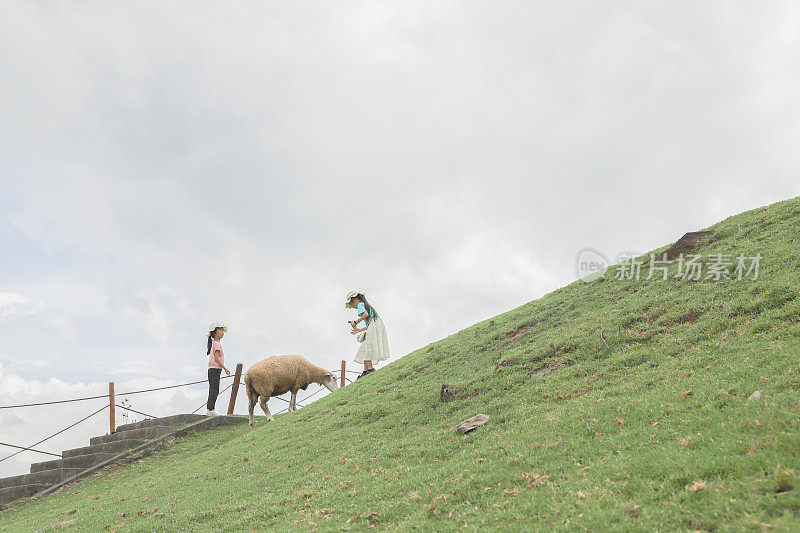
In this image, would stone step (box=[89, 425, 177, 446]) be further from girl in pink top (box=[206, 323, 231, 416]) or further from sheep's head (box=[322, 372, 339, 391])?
sheep's head (box=[322, 372, 339, 391])

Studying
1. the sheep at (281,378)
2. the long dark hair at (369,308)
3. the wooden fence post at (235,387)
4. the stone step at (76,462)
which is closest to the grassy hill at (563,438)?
the stone step at (76,462)

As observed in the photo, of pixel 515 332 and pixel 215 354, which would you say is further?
pixel 215 354

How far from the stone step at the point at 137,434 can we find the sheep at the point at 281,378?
565 centimetres

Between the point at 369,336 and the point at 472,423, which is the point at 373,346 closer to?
the point at 369,336

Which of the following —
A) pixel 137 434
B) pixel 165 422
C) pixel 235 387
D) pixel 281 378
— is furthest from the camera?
pixel 235 387

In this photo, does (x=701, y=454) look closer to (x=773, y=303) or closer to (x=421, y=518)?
(x=421, y=518)

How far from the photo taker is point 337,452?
47.8 ft

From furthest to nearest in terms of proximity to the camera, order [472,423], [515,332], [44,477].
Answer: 1. [44,477]
2. [515,332]
3. [472,423]

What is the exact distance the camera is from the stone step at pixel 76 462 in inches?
953

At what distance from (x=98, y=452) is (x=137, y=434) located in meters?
1.88

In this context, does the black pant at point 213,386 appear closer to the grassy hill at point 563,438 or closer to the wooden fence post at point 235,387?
the wooden fence post at point 235,387

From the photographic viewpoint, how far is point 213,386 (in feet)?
92.8

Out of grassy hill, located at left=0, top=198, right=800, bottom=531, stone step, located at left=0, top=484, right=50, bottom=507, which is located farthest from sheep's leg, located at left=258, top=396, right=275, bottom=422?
stone step, located at left=0, top=484, right=50, bottom=507

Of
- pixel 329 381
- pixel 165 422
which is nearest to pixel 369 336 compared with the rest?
pixel 329 381
